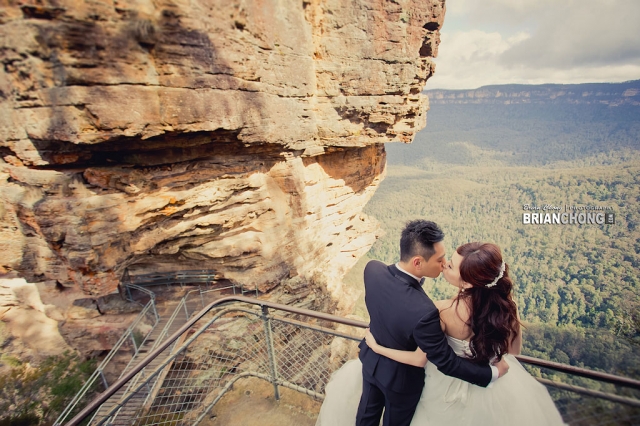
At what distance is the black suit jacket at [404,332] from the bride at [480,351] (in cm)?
10

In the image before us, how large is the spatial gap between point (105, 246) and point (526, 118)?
8314 inches

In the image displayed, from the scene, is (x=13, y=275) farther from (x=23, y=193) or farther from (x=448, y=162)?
(x=448, y=162)

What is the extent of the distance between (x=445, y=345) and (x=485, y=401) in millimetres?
744

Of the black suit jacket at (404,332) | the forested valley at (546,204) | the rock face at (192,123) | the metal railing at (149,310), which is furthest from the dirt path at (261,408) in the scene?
the metal railing at (149,310)

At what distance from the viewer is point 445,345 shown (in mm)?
1808

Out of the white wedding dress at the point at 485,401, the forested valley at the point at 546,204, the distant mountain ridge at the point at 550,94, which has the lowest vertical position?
the forested valley at the point at 546,204

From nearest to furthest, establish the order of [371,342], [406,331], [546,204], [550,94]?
[406,331] → [371,342] → [546,204] → [550,94]

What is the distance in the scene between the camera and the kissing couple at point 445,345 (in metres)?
1.86

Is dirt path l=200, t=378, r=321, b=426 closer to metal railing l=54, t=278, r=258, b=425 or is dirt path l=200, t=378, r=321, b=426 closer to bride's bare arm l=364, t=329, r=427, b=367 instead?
bride's bare arm l=364, t=329, r=427, b=367

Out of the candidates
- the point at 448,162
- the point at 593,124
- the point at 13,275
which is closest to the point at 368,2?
the point at 13,275

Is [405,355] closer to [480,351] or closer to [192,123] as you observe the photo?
[480,351]

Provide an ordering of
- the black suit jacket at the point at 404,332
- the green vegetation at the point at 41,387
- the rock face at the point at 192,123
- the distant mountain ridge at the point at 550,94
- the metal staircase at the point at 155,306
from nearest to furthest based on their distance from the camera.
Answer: the black suit jacket at the point at 404,332, the rock face at the point at 192,123, the metal staircase at the point at 155,306, the green vegetation at the point at 41,387, the distant mountain ridge at the point at 550,94

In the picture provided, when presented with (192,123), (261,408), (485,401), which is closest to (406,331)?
(485,401)

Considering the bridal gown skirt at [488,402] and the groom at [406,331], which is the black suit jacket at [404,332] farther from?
the bridal gown skirt at [488,402]
